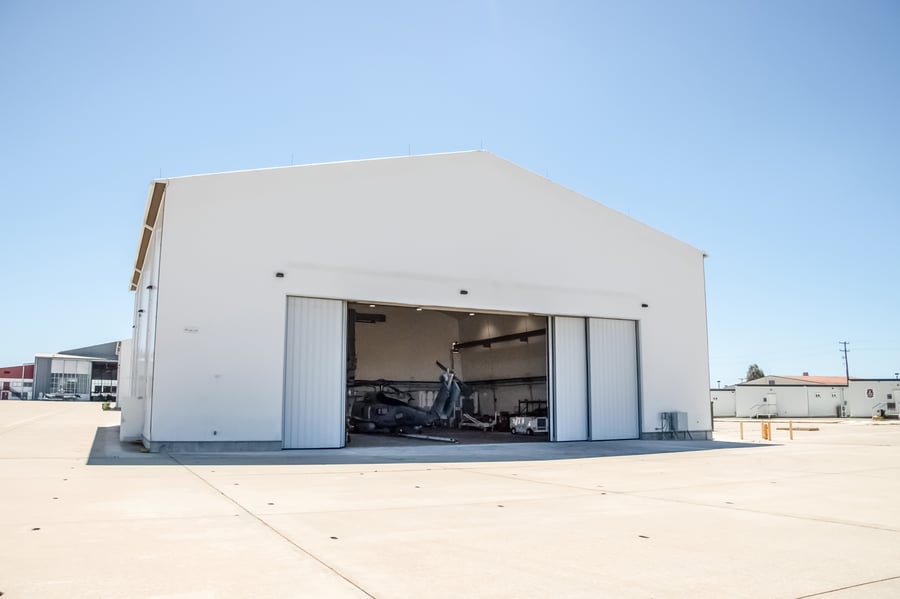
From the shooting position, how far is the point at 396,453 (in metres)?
15.1

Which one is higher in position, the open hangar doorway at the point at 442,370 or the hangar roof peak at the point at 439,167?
the hangar roof peak at the point at 439,167

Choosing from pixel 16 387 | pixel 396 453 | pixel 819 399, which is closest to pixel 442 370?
pixel 396 453

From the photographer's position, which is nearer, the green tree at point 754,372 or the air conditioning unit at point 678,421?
the air conditioning unit at point 678,421

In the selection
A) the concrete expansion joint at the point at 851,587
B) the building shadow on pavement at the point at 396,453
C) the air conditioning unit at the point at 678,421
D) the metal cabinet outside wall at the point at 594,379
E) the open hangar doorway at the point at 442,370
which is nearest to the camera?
the concrete expansion joint at the point at 851,587

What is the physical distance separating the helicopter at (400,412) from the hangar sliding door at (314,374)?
290 inches

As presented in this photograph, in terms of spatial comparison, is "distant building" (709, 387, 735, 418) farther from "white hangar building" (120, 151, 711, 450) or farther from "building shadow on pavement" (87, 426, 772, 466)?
"building shadow on pavement" (87, 426, 772, 466)

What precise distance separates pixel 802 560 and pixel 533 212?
48.4 ft

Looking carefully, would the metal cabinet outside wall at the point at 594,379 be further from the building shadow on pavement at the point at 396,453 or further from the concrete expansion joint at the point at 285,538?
the concrete expansion joint at the point at 285,538

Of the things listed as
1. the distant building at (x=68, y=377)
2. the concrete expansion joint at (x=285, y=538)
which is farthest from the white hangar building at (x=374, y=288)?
the distant building at (x=68, y=377)

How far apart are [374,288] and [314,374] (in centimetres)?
247

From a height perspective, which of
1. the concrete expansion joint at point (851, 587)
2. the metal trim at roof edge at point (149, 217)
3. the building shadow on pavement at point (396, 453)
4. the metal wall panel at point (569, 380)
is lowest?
the building shadow on pavement at point (396, 453)

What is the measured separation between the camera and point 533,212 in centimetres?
1900

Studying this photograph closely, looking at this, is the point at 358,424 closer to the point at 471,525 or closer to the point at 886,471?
the point at 886,471

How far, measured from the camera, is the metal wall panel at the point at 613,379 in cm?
1959
